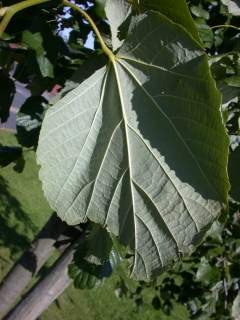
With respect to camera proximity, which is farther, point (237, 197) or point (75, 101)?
point (237, 197)

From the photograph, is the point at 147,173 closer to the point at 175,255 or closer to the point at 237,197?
the point at 175,255

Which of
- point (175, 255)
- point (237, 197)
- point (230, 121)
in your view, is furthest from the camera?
point (230, 121)

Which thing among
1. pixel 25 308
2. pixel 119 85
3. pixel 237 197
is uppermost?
pixel 119 85

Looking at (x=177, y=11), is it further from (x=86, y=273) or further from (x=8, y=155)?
(x=86, y=273)

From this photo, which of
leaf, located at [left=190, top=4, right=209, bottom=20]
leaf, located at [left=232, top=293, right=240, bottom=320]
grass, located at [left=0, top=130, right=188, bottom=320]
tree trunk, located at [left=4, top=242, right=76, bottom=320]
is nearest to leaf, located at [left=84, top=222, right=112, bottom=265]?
leaf, located at [left=190, top=4, right=209, bottom=20]

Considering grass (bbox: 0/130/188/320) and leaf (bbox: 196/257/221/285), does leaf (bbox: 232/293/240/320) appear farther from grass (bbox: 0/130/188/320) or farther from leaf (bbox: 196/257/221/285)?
grass (bbox: 0/130/188/320)

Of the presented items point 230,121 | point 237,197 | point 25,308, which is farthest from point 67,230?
point 237,197

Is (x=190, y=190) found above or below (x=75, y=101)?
below
